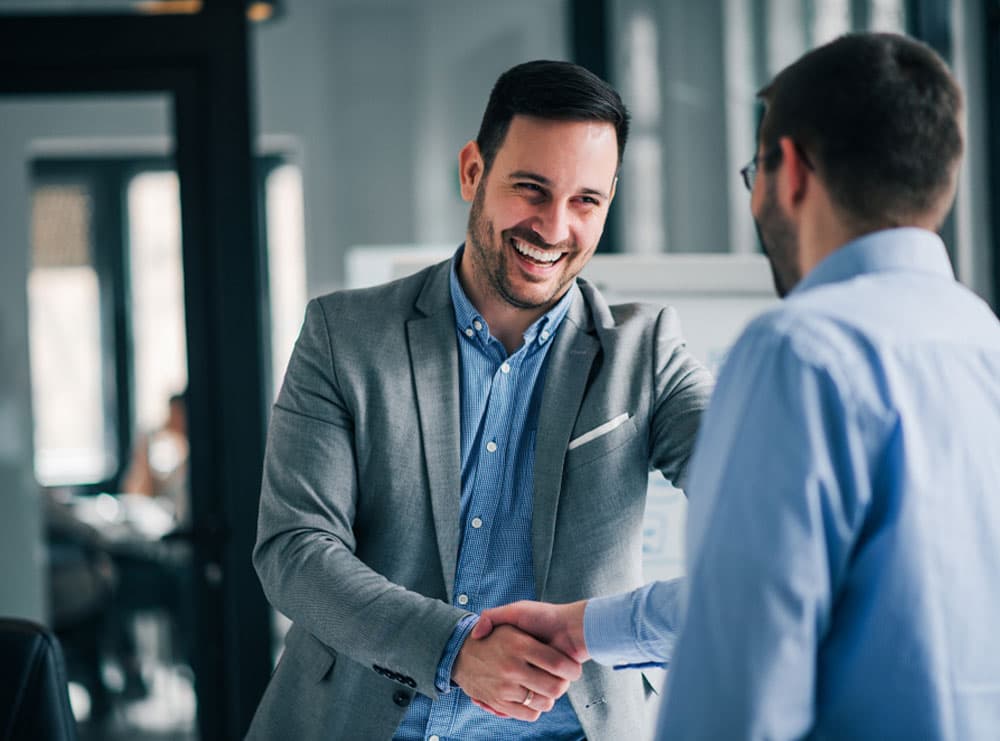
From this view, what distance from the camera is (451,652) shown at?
1386 mm

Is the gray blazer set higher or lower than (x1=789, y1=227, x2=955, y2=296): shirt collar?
lower

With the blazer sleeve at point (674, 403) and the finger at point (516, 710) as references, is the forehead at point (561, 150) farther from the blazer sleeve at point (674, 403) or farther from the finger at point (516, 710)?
the finger at point (516, 710)

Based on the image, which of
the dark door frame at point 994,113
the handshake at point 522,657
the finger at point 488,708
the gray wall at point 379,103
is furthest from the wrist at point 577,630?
the gray wall at point 379,103

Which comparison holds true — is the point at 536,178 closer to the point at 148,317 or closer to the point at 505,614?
the point at 505,614

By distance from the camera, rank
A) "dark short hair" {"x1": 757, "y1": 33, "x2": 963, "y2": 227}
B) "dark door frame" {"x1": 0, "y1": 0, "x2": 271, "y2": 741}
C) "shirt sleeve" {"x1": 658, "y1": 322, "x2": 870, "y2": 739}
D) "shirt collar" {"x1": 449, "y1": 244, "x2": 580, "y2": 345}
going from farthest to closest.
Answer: "dark door frame" {"x1": 0, "y1": 0, "x2": 271, "y2": 741}
"shirt collar" {"x1": 449, "y1": 244, "x2": 580, "y2": 345}
"dark short hair" {"x1": 757, "y1": 33, "x2": 963, "y2": 227}
"shirt sleeve" {"x1": 658, "y1": 322, "x2": 870, "y2": 739}

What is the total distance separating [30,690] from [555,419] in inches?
30.2

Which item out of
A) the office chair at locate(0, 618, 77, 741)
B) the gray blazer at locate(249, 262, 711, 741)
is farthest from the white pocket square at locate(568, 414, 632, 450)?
the office chair at locate(0, 618, 77, 741)

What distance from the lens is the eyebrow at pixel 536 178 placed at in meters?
1.58

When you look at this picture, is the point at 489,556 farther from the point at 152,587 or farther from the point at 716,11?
the point at 716,11

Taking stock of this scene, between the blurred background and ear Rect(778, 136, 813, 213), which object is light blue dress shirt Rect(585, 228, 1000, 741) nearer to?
ear Rect(778, 136, 813, 213)

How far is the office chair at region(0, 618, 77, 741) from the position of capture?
1446 millimetres

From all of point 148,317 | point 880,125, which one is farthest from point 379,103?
point 880,125

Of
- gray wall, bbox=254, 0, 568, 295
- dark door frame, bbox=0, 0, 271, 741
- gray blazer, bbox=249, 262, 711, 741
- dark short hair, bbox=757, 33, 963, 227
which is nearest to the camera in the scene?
dark short hair, bbox=757, 33, 963, 227

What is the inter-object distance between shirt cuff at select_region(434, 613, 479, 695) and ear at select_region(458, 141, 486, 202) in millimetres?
646
